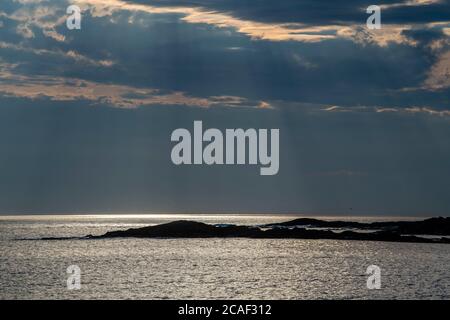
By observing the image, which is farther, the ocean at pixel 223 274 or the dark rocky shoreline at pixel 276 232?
the dark rocky shoreline at pixel 276 232

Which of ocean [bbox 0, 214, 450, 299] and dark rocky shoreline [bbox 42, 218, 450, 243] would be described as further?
dark rocky shoreline [bbox 42, 218, 450, 243]

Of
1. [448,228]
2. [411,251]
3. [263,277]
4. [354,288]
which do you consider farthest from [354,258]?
[448,228]

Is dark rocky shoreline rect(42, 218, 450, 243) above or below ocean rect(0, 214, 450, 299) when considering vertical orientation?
above

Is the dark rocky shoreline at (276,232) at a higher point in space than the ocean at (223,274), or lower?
higher

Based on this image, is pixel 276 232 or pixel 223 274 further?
pixel 276 232

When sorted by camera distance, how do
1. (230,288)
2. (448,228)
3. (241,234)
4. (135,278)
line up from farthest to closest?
(241,234)
(448,228)
(135,278)
(230,288)
